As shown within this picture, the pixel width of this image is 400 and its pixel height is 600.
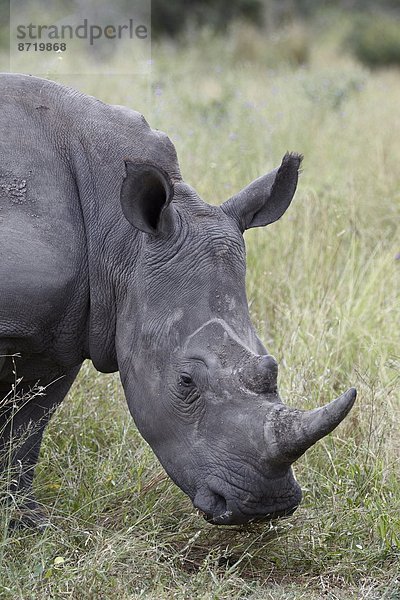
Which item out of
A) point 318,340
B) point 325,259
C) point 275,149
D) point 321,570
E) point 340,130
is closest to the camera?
point 321,570

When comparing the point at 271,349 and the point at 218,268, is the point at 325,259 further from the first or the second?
the point at 218,268

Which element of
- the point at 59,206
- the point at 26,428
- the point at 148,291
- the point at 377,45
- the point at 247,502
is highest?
the point at 59,206

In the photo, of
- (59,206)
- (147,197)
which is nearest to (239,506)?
(147,197)

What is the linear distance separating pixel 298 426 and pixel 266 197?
1.03 metres

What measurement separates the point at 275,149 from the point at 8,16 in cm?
1184

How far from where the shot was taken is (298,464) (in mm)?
4973

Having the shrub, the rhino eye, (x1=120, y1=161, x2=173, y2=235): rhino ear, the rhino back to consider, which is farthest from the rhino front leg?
the shrub

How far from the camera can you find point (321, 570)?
4.24m

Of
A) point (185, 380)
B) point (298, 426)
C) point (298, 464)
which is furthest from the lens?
point (298, 464)

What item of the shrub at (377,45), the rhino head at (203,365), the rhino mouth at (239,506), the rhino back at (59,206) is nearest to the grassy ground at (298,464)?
the rhino mouth at (239,506)

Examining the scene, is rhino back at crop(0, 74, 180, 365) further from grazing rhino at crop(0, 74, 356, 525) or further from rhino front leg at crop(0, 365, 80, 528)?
rhino front leg at crop(0, 365, 80, 528)

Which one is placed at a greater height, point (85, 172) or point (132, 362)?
point (85, 172)

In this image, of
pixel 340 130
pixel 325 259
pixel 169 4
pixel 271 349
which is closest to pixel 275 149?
pixel 340 130

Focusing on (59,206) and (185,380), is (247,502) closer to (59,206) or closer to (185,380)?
(185,380)
